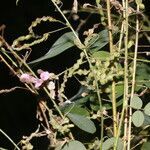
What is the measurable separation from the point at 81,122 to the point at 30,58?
1529 millimetres

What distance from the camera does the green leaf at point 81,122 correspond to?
795 millimetres

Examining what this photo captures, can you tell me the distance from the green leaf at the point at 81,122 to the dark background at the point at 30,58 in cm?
130

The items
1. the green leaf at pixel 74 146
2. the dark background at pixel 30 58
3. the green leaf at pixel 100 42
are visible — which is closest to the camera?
the green leaf at pixel 74 146

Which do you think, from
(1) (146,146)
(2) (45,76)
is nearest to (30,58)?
(1) (146,146)

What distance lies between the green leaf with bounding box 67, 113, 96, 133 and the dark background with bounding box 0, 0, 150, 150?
1297mm

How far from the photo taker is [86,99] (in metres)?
0.90

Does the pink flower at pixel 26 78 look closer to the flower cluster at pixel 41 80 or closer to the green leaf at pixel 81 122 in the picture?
the flower cluster at pixel 41 80

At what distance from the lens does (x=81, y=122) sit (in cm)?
80

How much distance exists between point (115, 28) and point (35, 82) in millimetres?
185

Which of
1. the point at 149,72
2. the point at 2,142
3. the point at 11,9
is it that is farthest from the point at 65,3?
the point at 149,72

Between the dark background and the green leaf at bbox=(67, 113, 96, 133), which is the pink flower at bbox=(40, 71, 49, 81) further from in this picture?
the dark background

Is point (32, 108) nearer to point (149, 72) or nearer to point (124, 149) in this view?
point (149, 72)

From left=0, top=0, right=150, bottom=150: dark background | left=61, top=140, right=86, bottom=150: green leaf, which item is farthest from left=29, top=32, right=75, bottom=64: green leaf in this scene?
left=0, top=0, right=150, bottom=150: dark background

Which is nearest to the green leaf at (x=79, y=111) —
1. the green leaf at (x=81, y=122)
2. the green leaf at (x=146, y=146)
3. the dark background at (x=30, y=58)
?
the green leaf at (x=81, y=122)
